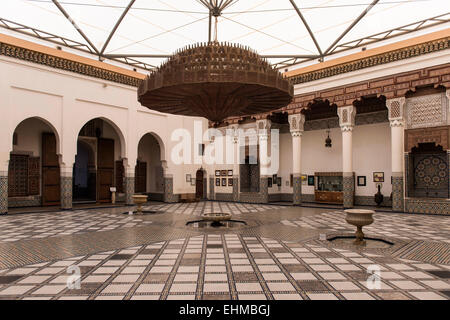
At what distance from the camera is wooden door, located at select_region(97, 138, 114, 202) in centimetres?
1227

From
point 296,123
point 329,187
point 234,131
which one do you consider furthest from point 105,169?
point 329,187

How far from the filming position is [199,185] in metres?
14.3

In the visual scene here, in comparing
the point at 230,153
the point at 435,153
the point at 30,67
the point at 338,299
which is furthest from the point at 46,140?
the point at 435,153

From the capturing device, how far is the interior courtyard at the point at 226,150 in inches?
139

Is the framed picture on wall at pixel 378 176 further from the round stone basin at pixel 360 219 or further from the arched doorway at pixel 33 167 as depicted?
the arched doorway at pixel 33 167

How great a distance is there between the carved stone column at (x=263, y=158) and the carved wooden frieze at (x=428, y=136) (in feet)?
15.8

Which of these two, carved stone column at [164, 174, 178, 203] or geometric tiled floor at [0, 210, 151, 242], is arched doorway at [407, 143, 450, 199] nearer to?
geometric tiled floor at [0, 210, 151, 242]

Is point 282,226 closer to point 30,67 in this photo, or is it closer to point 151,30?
point 151,30

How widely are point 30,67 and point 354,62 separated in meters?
9.29

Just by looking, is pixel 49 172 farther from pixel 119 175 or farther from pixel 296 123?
pixel 296 123

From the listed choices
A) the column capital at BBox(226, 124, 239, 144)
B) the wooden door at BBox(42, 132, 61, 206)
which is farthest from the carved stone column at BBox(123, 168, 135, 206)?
the column capital at BBox(226, 124, 239, 144)

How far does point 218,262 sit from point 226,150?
9.90 m

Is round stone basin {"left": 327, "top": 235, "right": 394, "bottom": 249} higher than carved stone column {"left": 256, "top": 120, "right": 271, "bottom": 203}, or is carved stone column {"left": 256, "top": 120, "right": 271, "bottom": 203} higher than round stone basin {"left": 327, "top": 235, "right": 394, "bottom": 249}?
carved stone column {"left": 256, "top": 120, "right": 271, "bottom": 203}

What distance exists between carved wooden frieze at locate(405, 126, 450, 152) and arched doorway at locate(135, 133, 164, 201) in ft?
29.9
